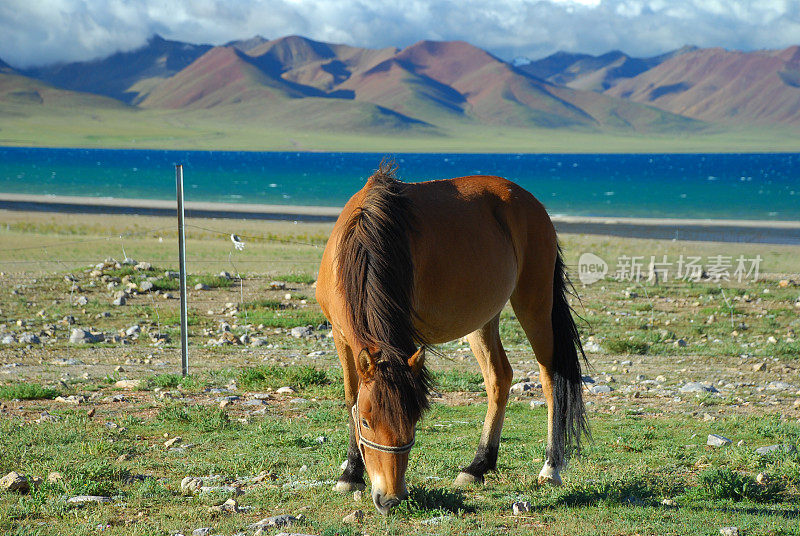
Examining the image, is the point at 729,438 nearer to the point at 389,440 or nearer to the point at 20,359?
the point at 389,440

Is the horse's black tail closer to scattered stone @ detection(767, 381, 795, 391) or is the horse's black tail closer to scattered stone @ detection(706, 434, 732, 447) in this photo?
scattered stone @ detection(706, 434, 732, 447)

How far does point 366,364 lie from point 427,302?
109cm

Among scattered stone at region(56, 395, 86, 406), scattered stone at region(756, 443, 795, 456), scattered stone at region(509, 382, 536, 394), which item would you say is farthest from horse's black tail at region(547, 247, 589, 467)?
scattered stone at region(56, 395, 86, 406)

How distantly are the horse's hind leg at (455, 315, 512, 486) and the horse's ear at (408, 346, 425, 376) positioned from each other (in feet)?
6.23

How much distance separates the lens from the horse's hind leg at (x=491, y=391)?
19.6 ft

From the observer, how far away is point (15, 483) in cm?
555

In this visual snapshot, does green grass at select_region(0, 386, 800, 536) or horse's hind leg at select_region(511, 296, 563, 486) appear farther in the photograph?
horse's hind leg at select_region(511, 296, 563, 486)

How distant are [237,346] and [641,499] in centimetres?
730

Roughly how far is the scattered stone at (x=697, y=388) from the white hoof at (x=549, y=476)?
3.50 metres

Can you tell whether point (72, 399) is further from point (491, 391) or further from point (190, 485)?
point (491, 391)

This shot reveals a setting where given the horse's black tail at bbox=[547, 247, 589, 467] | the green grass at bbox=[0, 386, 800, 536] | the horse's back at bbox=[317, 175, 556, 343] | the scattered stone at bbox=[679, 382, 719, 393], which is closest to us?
the green grass at bbox=[0, 386, 800, 536]

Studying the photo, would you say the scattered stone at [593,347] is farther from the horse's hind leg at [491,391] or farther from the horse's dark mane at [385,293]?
the horse's dark mane at [385,293]

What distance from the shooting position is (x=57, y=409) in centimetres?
779

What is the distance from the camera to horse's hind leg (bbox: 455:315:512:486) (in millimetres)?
5969
